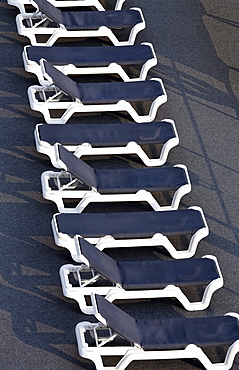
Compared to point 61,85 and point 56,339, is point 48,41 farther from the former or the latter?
point 56,339

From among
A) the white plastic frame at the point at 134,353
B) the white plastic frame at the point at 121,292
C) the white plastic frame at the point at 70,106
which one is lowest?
the white plastic frame at the point at 134,353

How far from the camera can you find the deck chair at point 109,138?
6.34 meters

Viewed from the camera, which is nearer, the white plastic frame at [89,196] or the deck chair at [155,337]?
the deck chair at [155,337]

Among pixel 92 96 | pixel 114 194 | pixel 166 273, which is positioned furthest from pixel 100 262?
pixel 92 96

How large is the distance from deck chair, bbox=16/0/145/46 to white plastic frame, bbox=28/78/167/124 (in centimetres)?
78

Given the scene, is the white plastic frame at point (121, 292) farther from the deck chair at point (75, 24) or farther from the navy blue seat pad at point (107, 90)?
the deck chair at point (75, 24)

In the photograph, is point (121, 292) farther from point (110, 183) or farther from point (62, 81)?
point (62, 81)

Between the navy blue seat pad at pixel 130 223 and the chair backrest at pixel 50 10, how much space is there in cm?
243

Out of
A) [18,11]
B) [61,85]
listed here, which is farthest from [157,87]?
[18,11]

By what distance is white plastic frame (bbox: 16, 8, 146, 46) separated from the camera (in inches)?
292

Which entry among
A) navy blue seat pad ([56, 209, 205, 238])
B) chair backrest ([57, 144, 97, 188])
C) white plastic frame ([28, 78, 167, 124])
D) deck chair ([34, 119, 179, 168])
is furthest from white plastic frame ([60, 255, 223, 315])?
white plastic frame ([28, 78, 167, 124])

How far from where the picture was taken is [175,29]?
804 cm

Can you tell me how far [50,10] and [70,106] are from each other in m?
1.26

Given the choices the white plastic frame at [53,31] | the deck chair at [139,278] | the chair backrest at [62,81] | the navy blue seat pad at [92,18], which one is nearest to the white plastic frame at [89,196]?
the deck chair at [139,278]
